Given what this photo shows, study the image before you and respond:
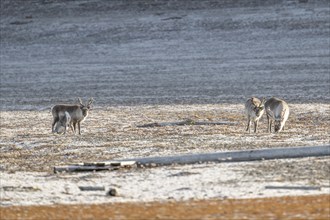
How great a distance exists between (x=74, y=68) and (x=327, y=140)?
64.2 ft

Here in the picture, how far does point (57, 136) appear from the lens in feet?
63.3

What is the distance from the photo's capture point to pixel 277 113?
1925cm

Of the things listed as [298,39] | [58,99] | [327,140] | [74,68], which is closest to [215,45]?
[298,39]

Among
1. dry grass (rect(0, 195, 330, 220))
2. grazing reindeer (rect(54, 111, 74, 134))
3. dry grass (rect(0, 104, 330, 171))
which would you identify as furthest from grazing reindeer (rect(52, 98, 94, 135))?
dry grass (rect(0, 195, 330, 220))

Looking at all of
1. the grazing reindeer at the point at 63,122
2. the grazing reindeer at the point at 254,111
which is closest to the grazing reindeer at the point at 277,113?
Result: the grazing reindeer at the point at 254,111

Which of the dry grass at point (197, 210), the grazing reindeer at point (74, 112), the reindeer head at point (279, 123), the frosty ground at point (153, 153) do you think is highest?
the grazing reindeer at point (74, 112)

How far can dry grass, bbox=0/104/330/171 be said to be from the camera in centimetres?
1631

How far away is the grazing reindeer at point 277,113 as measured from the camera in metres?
19.0

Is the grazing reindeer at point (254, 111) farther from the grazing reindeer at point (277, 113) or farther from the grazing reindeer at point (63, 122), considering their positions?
the grazing reindeer at point (63, 122)

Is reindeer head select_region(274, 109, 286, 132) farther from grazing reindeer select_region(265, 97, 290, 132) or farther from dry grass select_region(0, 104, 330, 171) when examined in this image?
dry grass select_region(0, 104, 330, 171)

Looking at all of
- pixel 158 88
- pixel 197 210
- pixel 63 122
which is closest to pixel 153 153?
pixel 63 122

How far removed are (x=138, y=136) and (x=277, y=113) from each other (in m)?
2.49

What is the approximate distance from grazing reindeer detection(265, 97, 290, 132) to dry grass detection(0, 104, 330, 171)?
193 mm

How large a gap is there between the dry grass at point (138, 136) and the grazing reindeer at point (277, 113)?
19cm
